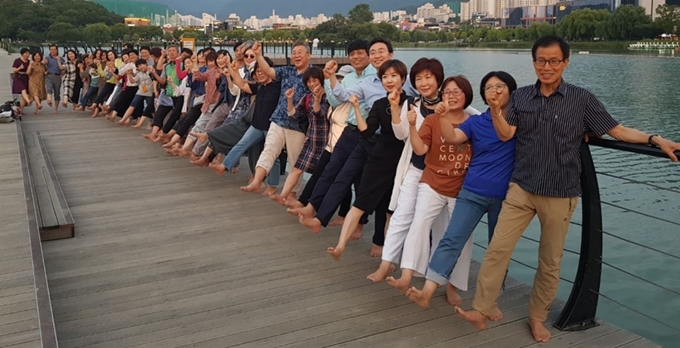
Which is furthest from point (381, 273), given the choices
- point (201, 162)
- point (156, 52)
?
point (156, 52)

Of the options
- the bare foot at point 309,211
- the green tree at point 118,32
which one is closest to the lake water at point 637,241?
the bare foot at point 309,211

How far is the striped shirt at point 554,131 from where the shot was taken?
2.96m

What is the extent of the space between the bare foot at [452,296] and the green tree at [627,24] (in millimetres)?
83019

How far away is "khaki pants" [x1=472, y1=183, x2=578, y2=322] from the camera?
10.1ft

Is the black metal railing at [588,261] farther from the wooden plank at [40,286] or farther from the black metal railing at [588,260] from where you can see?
the wooden plank at [40,286]

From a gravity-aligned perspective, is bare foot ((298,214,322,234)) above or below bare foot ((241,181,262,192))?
above

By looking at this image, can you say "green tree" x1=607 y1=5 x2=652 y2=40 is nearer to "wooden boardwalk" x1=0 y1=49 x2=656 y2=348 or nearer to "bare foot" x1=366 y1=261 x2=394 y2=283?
"wooden boardwalk" x1=0 y1=49 x2=656 y2=348

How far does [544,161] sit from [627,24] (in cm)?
8469

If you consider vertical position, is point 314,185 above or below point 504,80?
below

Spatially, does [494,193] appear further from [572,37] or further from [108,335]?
[572,37]

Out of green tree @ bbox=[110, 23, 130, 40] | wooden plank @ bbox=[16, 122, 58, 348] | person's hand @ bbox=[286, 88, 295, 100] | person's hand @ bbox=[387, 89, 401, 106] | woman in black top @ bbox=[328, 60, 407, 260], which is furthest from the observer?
green tree @ bbox=[110, 23, 130, 40]

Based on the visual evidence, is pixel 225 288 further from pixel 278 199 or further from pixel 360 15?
pixel 360 15

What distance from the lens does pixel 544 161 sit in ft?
9.92

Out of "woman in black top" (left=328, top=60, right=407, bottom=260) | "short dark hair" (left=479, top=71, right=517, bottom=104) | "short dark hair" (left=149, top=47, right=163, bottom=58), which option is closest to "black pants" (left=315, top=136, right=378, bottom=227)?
"woman in black top" (left=328, top=60, right=407, bottom=260)
